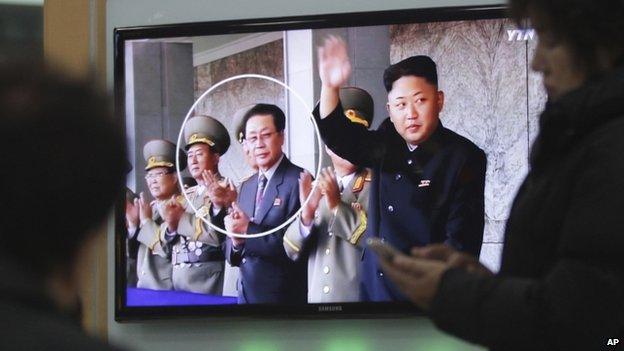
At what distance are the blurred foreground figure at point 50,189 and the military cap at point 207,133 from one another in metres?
2.86

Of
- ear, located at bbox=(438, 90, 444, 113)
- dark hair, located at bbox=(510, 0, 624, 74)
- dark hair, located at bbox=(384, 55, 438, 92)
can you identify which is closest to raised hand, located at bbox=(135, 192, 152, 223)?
dark hair, located at bbox=(384, 55, 438, 92)

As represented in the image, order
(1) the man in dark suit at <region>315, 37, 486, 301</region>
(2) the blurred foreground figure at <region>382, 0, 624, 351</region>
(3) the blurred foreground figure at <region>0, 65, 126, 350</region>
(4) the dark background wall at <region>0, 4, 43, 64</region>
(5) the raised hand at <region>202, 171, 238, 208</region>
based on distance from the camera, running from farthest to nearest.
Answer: (4) the dark background wall at <region>0, 4, 43, 64</region>, (5) the raised hand at <region>202, 171, 238, 208</region>, (1) the man in dark suit at <region>315, 37, 486, 301</region>, (2) the blurred foreground figure at <region>382, 0, 624, 351</region>, (3) the blurred foreground figure at <region>0, 65, 126, 350</region>

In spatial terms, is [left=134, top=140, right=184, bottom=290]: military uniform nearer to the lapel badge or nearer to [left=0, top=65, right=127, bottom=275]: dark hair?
the lapel badge

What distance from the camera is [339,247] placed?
3.79m

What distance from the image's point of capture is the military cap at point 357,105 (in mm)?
3797

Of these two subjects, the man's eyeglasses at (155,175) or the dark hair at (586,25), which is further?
the man's eyeglasses at (155,175)

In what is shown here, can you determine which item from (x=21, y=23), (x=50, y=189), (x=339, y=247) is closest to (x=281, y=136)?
(x=339, y=247)

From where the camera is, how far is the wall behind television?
3.85 meters

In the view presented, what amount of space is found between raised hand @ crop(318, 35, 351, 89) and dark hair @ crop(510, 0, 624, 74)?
2.20 meters

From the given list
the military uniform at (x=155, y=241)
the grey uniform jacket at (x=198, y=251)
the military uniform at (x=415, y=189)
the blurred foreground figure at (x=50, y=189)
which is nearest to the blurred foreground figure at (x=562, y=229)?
the blurred foreground figure at (x=50, y=189)

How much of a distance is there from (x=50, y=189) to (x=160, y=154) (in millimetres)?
2983

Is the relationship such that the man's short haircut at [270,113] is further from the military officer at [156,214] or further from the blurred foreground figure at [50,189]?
the blurred foreground figure at [50,189]
